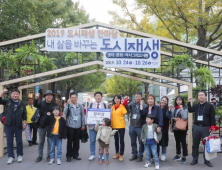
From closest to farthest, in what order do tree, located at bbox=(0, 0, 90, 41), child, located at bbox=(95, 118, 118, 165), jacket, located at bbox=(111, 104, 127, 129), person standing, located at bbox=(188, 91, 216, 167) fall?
person standing, located at bbox=(188, 91, 216, 167), child, located at bbox=(95, 118, 118, 165), jacket, located at bbox=(111, 104, 127, 129), tree, located at bbox=(0, 0, 90, 41)

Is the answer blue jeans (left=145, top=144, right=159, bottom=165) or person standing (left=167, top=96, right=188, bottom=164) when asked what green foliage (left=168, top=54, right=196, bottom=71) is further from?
blue jeans (left=145, top=144, right=159, bottom=165)

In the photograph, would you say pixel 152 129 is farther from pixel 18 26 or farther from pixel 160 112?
pixel 18 26

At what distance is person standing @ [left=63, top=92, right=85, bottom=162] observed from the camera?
26.4 ft

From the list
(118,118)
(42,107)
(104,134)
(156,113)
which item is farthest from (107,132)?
(42,107)

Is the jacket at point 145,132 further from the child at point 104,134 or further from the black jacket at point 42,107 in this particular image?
the black jacket at point 42,107

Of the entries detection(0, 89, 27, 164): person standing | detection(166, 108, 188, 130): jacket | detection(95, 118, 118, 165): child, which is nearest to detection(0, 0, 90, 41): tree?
detection(0, 89, 27, 164): person standing

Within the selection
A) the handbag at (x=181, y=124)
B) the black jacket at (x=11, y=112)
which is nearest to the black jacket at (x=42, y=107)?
the black jacket at (x=11, y=112)

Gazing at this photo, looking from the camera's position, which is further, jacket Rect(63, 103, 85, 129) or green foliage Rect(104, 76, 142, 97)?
green foliage Rect(104, 76, 142, 97)

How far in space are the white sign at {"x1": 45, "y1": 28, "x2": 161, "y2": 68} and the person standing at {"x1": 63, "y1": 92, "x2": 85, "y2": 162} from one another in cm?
188

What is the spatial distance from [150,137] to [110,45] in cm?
346

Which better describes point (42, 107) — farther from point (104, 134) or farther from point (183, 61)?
point (183, 61)

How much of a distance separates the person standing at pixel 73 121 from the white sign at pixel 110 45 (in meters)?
1.88

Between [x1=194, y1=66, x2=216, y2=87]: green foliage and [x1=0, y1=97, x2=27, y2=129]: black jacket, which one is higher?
[x1=194, y1=66, x2=216, y2=87]: green foliage

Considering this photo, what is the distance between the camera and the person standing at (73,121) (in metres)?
8.04
